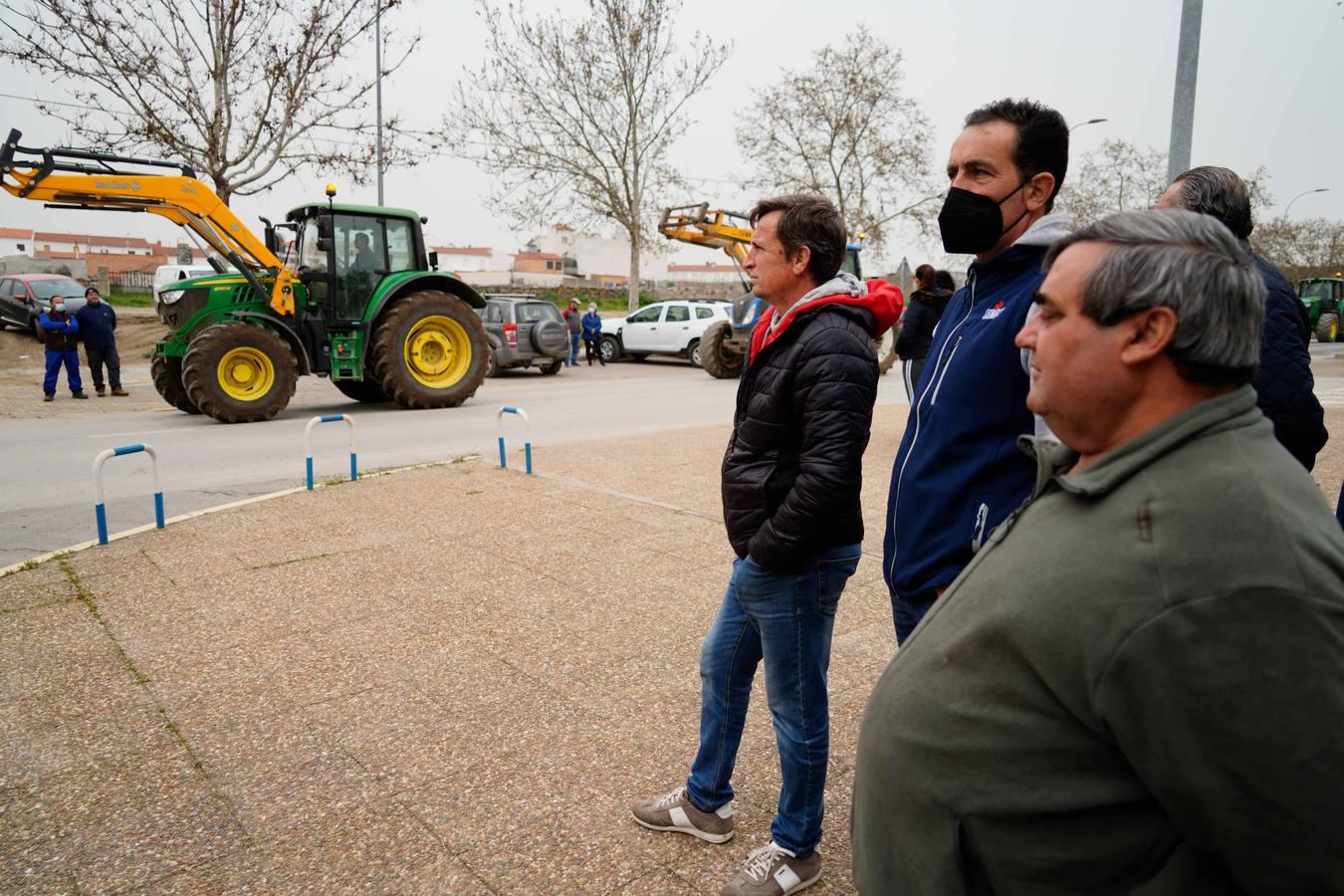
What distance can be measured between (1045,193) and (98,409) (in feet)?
50.3

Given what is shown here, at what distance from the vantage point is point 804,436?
8.17 ft

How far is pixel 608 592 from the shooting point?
5195 mm

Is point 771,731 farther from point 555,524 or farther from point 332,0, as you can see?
point 332,0

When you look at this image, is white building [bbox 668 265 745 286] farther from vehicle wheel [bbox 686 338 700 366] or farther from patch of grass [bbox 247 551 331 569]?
patch of grass [bbox 247 551 331 569]

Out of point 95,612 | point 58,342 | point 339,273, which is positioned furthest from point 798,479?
point 58,342

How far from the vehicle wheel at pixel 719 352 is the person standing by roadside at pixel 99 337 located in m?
11.2

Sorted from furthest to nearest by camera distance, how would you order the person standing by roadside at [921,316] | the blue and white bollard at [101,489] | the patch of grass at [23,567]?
1. the blue and white bollard at [101,489]
2. the patch of grass at [23,567]
3. the person standing by roadside at [921,316]

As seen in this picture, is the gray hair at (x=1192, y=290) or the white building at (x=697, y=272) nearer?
the gray hair at (x=1192, y=290)

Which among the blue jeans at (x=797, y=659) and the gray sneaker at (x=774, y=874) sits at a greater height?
the blue jeans at (x=797, y=659)

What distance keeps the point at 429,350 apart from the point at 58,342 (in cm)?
621

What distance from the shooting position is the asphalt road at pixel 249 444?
751 centimetres

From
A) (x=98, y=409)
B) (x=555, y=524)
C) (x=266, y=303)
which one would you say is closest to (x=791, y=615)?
(x=555, y=524)

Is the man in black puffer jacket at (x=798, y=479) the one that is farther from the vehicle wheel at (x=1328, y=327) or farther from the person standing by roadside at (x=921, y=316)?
the vehicle wheel at (x=1328, y=327)

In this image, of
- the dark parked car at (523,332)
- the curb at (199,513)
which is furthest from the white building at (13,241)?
the curb at (199,513)
